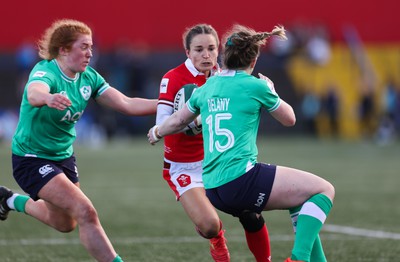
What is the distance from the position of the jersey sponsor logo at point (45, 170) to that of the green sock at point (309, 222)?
1941 mm

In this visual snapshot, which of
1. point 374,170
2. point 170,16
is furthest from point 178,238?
point 170,16

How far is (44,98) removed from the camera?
6324 mm

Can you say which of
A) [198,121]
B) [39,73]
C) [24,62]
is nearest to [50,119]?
[39,73]

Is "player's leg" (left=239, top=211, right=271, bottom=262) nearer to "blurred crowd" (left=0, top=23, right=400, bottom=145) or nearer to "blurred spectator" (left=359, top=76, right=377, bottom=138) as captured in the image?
"blurred crowd" (left=0, top=23, right=400, bottom=145)

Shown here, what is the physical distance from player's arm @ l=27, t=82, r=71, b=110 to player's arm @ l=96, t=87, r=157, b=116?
93cm

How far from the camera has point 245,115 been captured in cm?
627

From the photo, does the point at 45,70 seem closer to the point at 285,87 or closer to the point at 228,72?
the point at 228,72

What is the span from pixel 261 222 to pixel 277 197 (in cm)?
73

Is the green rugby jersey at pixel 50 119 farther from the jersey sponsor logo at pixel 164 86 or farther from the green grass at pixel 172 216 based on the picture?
the green grass at pixel 172 216

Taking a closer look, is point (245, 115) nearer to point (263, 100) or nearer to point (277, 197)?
point (263, 100)

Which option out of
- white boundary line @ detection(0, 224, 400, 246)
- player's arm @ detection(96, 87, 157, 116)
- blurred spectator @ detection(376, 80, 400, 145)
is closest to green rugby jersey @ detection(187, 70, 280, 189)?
player's arm @ detection(96, 87, 157, 116)

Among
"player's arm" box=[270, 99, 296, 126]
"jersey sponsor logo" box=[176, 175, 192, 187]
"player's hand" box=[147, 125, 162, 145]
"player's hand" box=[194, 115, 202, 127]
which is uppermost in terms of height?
"player's arm" box=[270, 99, 296, 126]

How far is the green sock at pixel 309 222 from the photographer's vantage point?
6152 mm

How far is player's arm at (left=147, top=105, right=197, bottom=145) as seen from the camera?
21.7 feet
